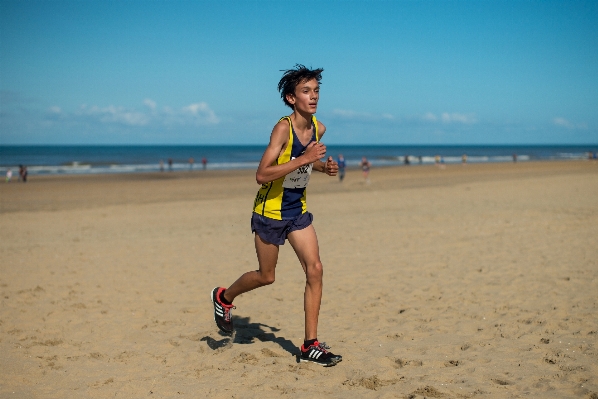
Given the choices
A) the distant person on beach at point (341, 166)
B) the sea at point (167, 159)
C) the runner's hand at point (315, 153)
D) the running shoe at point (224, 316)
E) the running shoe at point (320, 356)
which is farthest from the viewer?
the sea at point (167, 159)

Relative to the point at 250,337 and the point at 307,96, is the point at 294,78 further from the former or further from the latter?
the point at 250,337

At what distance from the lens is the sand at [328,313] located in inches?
169

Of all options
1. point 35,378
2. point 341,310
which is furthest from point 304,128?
point 35,378

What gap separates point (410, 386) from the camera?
4082mm

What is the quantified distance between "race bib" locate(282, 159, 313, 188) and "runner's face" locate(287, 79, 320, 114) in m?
0.46

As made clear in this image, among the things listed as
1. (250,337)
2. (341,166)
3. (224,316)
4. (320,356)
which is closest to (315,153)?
(320,356)

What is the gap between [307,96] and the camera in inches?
179

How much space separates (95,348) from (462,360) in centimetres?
324

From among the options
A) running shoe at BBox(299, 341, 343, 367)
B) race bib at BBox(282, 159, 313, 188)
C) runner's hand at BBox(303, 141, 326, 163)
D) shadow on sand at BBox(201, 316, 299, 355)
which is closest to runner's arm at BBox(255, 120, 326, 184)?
runner's hand at BBox(303, 141, 326, 163)

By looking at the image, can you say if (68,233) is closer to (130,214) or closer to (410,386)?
(130,214)

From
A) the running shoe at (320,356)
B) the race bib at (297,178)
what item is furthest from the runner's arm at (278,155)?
the running shoe at (320,356)

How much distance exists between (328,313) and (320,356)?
1.68 metres

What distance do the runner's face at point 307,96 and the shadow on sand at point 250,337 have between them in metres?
2.12

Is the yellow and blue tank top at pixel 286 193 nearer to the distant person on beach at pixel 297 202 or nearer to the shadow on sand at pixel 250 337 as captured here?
the distant person on beach at pixel 297 202
